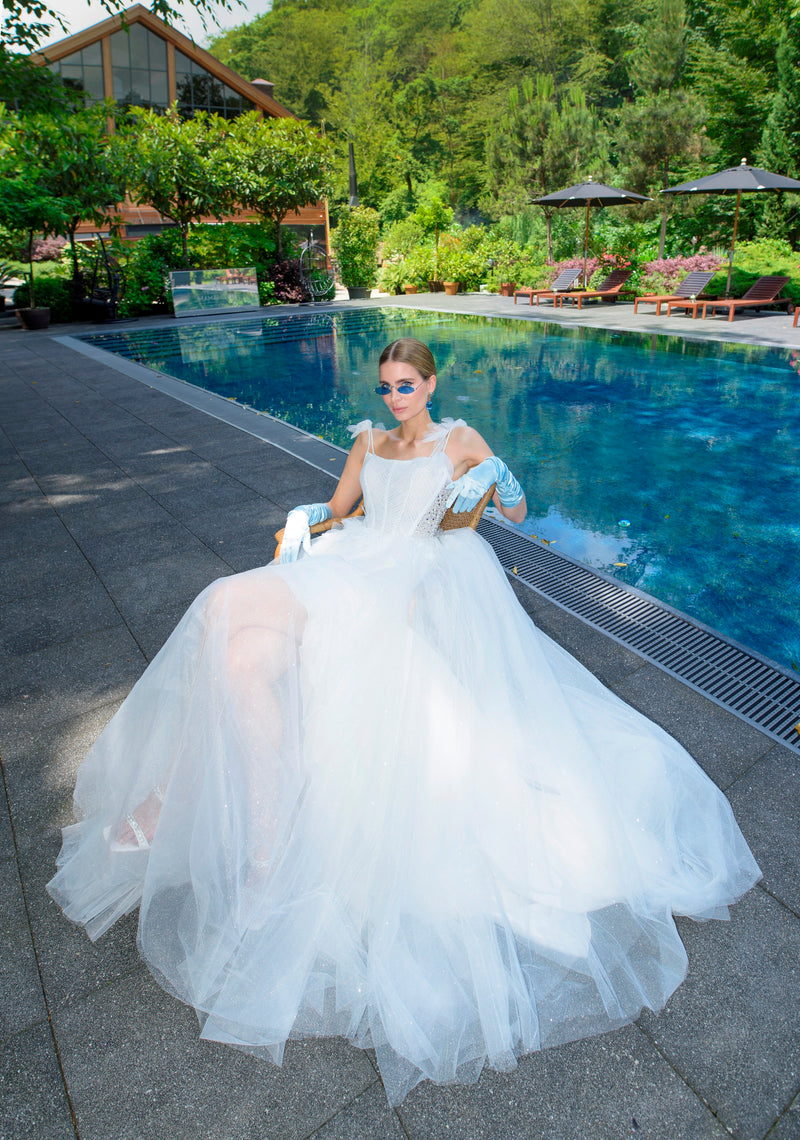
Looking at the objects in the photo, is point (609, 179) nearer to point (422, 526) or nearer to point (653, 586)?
point (653, 586)

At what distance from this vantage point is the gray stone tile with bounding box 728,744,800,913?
2215 mm

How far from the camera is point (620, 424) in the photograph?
8250 millimetres

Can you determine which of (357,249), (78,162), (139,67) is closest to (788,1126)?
(78,162)

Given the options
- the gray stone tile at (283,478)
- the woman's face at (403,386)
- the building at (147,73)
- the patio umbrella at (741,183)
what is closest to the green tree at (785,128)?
the patio umbrella at (741,183)

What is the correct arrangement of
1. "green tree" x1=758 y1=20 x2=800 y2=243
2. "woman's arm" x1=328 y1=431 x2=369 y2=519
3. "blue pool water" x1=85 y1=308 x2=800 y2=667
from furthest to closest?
"green tree" x1=758 y1=20 x2=800 y2=243, "blue pool water" x1=85 y1=308 x2=800 y2=667, "woman's arm" x1=328 y1=431 x2=369 y2=519

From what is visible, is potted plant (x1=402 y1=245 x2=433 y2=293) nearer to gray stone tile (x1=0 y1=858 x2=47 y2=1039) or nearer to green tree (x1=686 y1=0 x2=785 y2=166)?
green tree (x1=686 y1=0 x2=785 y2=166)

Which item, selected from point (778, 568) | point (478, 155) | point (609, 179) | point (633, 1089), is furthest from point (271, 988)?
point (478, 155)

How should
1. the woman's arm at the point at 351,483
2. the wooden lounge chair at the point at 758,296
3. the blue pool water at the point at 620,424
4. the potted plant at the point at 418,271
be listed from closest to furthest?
the woman's arm at the point at 351,483 < the blue pool water at the point at 620,424 < the wooden lounge chair at the point at 758,296 < the potted plant at the point at 418,271

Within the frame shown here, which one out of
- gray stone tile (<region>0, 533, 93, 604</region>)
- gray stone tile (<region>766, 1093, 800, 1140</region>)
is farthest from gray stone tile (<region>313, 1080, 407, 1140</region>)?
gray stone tile (<region>0, 533, 93, 604</region>)

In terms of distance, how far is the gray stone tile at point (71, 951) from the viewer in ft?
6.36

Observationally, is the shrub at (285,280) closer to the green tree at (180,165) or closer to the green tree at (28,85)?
the green tree at (180,165)

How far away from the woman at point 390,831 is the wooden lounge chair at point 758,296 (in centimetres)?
1510

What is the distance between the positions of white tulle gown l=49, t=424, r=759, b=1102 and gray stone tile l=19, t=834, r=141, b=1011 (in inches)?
2.1

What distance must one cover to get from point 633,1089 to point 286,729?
1.26 m
